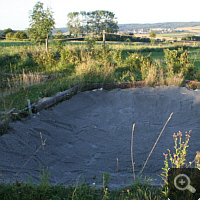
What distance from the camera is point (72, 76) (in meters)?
7.98

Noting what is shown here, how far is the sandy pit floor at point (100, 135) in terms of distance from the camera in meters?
3.68

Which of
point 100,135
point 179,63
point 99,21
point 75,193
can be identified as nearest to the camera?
point 75,193

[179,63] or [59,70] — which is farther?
[59,70]

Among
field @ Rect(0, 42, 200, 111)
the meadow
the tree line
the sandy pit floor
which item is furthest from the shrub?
the tree line

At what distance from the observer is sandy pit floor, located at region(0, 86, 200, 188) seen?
145 inches

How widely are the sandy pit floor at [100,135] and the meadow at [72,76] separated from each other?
1.15 ft

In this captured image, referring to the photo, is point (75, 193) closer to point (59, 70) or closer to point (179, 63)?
point (179, 63)

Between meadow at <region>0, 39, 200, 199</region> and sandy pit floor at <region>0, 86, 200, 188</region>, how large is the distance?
13.7 inches

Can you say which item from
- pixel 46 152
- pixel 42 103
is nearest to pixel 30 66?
pixel 42 103

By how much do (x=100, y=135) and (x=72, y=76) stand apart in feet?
11.6

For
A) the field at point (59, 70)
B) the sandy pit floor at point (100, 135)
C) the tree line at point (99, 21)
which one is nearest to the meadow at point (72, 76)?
the field at point (59, 70)

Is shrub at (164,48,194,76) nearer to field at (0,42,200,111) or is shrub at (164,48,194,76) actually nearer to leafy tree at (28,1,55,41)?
field at (0,42,200,111)

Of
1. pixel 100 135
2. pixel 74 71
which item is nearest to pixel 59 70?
pixel 74 71

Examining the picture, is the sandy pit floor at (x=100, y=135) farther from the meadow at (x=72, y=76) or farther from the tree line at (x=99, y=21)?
the tree line at (x=99, y=21)
